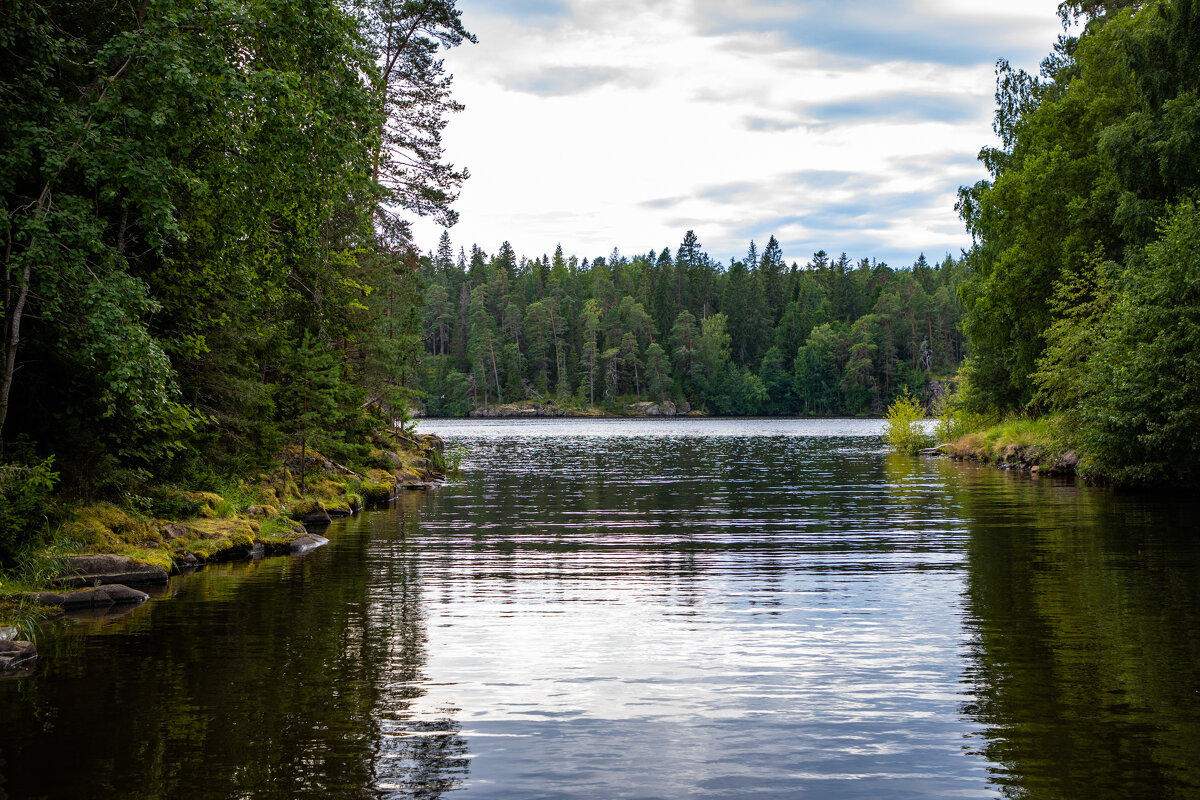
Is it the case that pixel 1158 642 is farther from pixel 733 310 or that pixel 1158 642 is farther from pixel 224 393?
pixel 733 310

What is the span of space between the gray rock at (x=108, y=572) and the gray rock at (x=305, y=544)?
4.25 metres

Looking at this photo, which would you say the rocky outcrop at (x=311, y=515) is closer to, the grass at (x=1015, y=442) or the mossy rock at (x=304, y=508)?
the mossy rock at (x=304, y=508)

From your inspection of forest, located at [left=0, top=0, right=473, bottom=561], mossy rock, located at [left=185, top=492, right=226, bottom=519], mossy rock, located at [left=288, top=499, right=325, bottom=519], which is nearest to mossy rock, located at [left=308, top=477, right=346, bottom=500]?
mossy rock, located at [left=288, top=499, right=325, bottom=519]

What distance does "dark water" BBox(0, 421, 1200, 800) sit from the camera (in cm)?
749

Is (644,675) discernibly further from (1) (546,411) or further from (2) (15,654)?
(1) (546,411)

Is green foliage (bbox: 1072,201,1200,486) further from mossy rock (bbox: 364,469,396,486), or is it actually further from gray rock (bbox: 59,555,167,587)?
gray rock (bbox: 59,555,167,587)

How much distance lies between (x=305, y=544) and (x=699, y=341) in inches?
5471

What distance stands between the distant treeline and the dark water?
132 metres

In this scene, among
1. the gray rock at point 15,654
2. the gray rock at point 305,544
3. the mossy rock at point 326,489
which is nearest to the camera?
the gray rock at point 15,654

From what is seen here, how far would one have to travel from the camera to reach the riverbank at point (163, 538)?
44.5ft

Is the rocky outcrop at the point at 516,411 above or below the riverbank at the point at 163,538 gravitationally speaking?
above

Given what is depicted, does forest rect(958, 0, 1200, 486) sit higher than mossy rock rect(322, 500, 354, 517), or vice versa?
forest rect(958, 0, 1200, 486)

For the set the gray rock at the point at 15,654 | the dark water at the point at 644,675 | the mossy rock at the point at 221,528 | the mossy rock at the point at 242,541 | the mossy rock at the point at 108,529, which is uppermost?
the mossy rock at the point at 108,529

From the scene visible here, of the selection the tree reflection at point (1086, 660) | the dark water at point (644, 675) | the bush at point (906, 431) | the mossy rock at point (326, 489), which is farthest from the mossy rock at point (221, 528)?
the bush at point (906, 431)
